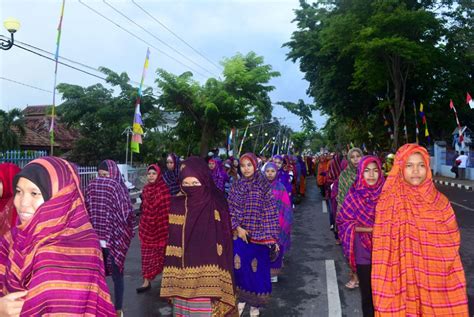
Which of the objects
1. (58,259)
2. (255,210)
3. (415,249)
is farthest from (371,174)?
(58,259)

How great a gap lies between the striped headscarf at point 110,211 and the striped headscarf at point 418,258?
2.37 m

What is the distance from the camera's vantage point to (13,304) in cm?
162

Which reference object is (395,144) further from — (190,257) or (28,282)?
(28,282)

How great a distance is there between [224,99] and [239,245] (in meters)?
18.1

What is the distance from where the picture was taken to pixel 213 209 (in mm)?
3383

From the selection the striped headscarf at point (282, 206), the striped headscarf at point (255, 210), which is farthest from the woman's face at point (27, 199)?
the striped headscarf at point (282, 206)

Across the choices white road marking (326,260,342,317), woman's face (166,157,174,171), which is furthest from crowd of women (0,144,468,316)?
woman's face (166,157,174,171)

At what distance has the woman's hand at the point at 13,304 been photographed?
1.61 m

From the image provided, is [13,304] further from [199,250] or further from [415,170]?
[415,170]

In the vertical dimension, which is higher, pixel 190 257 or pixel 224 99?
pixel 224 99

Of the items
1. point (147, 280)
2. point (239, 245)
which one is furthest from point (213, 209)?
point (147, 280)

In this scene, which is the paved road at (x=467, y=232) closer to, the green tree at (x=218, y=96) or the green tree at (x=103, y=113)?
the green tree at (x=218, y=96)

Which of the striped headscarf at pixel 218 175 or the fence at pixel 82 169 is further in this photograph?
the fence at pixel 82 169

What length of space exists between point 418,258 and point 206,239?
149 cm
